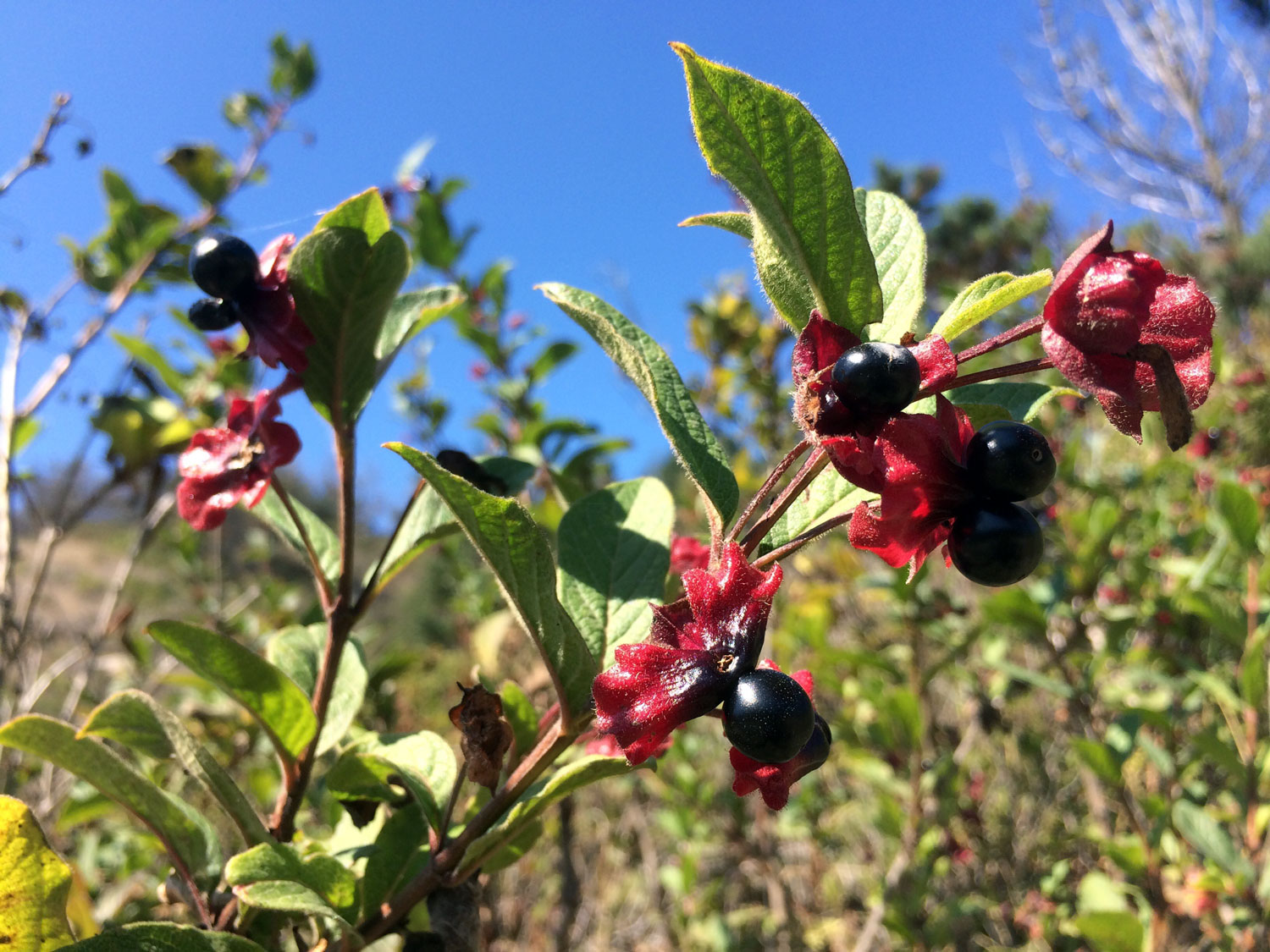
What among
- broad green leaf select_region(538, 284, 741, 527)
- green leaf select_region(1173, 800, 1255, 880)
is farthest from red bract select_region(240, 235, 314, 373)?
green leaf select_region(1173, 800, 1255, 880)

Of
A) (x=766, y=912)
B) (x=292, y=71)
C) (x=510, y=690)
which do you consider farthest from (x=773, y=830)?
(x=292, y=71)

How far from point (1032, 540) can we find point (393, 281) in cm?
71

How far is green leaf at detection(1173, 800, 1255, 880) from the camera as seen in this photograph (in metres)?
1.79

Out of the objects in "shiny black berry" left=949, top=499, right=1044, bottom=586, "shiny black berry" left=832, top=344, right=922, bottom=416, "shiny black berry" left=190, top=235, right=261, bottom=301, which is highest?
"shiny black berry" left=190, top=235, right=261, bottom=301

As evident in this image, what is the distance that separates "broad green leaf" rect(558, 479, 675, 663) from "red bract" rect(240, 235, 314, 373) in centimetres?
36

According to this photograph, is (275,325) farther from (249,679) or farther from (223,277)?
(249,679)

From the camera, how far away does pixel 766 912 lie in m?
3.54

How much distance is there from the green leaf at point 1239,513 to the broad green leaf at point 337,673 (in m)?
1.97

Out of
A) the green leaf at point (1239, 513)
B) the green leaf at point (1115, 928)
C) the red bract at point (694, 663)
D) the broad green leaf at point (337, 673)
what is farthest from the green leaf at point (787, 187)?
the green leaf at point (1239, 513)

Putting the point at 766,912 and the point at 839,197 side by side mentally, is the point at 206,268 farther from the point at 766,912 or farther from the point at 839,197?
the point at 766,912

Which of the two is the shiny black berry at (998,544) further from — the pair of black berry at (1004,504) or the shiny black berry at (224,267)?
the shiny black berry at (224,267)

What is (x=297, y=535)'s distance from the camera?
1.08m

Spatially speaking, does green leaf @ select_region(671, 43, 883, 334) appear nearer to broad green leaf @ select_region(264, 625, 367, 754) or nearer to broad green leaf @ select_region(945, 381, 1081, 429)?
broad green leaf @ select_region(945, 381, 1081, 429)

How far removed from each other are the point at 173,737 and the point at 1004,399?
0.90m
